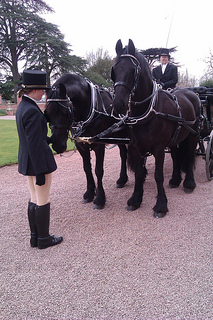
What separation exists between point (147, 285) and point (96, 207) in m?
1.98

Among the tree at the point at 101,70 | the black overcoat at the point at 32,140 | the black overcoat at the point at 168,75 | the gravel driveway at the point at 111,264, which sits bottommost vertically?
the gravel driveway at the point at 111,264

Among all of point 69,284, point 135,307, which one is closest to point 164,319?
point 135,307

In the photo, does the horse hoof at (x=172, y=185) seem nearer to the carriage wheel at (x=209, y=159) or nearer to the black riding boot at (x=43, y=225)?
the carriage wheel at (x=209, y=159)

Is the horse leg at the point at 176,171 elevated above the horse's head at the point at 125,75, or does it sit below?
below

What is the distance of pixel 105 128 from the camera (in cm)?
421

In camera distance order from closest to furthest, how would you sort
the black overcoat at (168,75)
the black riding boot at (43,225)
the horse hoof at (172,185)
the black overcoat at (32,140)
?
the black overcoat at (32,140) → the black riding boot at (43,225) → the black overcoat at (168,75) → the horse hoof at (172,185)

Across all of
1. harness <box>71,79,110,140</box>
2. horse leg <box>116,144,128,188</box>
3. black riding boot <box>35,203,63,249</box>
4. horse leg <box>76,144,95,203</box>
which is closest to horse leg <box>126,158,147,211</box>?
horse leg <box>76,144,95,203</box>

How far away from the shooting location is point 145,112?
3.69m

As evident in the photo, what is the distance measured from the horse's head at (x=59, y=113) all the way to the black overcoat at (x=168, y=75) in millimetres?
2672

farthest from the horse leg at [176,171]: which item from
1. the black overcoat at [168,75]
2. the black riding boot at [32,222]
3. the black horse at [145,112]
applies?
the black riding boot at [32,222]

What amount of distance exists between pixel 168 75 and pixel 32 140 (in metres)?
3.49

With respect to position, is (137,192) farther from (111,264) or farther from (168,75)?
(168,75)

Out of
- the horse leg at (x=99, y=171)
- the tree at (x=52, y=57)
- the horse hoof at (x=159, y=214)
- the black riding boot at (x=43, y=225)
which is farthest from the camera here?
the tree at (x=52, y=57)

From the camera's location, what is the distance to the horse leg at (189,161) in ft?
16.5
